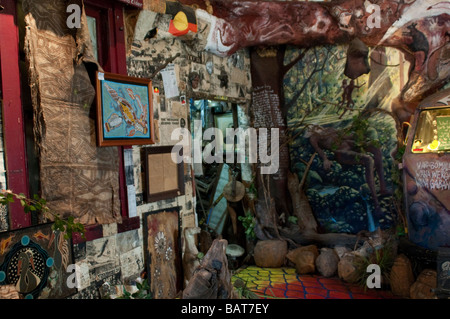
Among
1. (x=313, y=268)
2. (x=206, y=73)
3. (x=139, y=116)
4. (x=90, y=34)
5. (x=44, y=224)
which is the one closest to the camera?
(x=44, y=224)

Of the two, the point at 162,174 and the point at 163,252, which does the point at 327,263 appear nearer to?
the point at 163,252

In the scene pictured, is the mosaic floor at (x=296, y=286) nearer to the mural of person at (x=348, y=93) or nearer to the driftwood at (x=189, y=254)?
the driftwood at (x=189, y=254)

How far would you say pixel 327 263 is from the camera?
5574 millimetres

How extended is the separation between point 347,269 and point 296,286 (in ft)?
2.26

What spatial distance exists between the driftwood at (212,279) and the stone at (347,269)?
8.38 ft

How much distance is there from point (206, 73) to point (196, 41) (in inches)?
20.8

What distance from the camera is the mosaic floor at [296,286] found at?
496 cm

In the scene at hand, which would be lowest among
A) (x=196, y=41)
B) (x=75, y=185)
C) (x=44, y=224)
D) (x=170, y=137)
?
(x=44, y=224)

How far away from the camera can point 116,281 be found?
3787 mm

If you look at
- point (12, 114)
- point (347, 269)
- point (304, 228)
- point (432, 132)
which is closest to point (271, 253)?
point (304, 228)

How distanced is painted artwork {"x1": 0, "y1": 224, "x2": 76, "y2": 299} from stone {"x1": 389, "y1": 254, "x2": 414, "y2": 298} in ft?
11.7

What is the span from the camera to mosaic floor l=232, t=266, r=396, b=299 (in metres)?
4.96

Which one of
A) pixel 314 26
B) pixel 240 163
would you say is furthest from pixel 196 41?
pixel 240 163

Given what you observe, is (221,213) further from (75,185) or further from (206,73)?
(75,185)
